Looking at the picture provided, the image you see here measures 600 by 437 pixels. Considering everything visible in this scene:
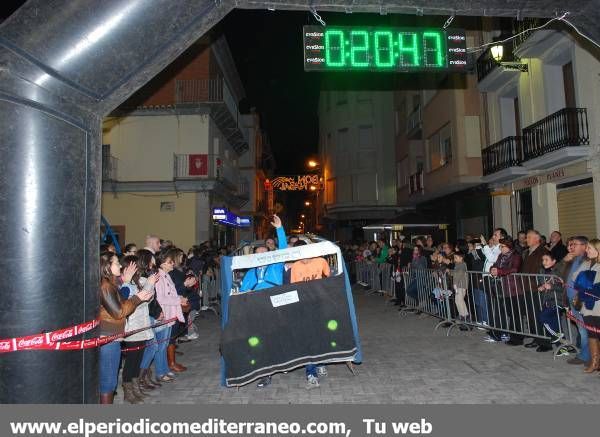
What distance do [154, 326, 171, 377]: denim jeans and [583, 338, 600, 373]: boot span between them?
19.6ft

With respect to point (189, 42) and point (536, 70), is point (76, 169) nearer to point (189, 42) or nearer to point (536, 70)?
point (189, 42)

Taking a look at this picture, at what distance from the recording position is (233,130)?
27000 mm

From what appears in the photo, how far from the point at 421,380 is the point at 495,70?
1383 cm

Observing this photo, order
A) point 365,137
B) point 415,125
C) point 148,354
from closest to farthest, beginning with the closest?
point 148,354 < point 415,125 < point 365,137

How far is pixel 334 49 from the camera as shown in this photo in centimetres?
730

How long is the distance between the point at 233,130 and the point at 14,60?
79.9 feet

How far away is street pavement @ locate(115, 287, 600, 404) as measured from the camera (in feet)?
17.8

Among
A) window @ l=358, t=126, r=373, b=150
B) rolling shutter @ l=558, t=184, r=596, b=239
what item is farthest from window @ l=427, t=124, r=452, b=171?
window @ l=358, t=126, r=373, b=150

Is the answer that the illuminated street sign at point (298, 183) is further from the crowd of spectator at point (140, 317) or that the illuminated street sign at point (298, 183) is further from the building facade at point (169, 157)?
the crowd of spectator at point (140, 317)

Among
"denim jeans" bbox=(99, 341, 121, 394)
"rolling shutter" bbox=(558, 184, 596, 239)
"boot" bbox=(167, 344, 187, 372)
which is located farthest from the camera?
"rolling shutter" bbox=(558, 184, 596, 239)

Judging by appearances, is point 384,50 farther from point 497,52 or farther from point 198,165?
point 198,165

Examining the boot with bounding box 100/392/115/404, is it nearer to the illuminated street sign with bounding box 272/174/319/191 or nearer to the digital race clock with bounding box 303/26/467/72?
the digital race clock with bounding box 303/26/467/72

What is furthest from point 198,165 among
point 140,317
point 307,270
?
point 140,317

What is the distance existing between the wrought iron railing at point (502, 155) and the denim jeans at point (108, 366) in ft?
49.1
